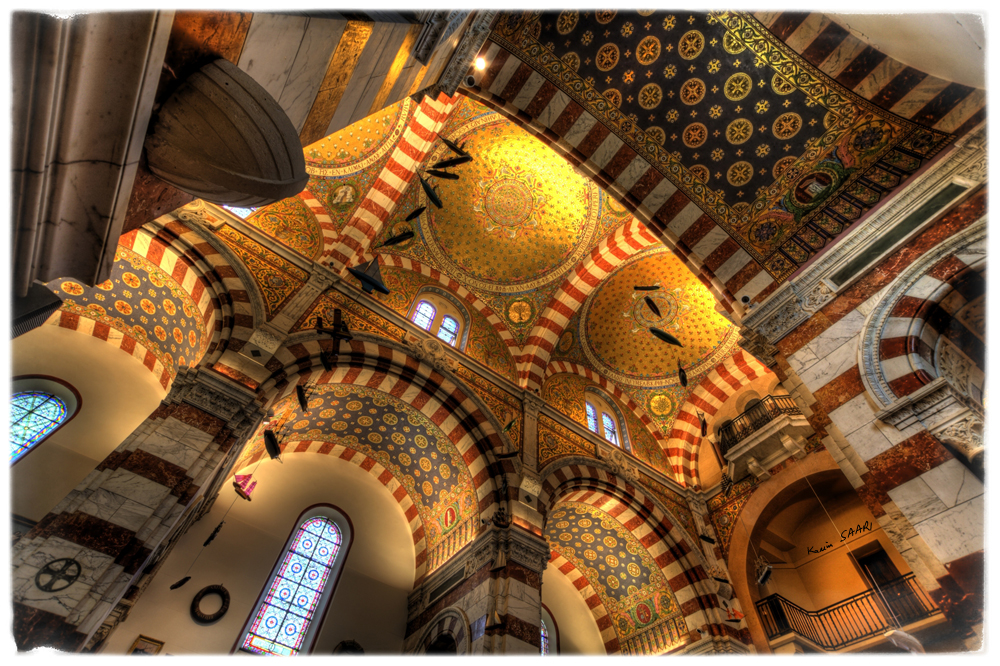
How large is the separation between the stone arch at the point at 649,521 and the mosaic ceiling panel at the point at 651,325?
312cm

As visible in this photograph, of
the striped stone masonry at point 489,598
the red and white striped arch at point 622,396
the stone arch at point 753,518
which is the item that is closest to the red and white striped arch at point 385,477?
the striped stone masonry at point 489,598

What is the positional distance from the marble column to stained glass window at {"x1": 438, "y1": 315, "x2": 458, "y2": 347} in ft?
13.2

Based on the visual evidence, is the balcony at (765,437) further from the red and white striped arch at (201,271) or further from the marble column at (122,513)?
the red and white striped arch at (201,271)

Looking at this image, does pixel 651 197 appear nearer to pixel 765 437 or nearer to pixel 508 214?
pixel 508 214

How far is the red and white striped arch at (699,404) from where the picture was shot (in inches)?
416

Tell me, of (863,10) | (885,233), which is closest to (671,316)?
(885,233)

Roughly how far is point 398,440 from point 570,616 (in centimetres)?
490

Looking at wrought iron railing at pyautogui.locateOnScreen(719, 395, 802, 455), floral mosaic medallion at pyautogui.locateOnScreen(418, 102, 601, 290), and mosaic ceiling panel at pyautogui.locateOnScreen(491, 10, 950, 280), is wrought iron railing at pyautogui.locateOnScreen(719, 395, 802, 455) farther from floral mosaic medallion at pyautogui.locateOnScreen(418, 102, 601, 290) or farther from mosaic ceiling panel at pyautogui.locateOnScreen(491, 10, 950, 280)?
floral mosaic medallion at pyautogui.locateOnScreen(418, 102, 601, 290)

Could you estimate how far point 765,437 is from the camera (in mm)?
9000

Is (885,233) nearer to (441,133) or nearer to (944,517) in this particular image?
(944,517)

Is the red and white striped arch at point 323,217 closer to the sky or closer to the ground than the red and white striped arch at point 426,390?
closer to the sky

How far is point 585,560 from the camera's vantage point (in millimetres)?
9453

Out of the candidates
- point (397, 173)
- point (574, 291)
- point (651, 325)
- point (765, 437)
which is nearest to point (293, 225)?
point (397, 173)

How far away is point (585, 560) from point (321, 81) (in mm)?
9446
